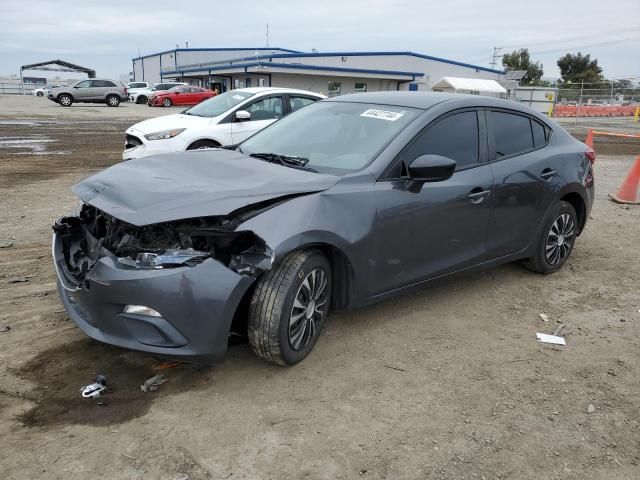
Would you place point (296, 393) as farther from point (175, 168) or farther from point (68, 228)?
point (68, 228)

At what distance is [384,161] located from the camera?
3787 mm

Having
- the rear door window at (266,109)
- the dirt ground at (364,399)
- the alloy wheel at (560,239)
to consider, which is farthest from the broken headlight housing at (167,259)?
the rear door window at (266,109)

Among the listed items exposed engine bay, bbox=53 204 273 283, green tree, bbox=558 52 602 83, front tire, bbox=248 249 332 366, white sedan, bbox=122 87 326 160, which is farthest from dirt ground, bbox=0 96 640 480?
green tree, bbox=558 52 602 83

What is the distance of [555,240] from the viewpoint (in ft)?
17.5

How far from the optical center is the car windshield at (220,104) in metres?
9.68

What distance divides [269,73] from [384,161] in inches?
1711

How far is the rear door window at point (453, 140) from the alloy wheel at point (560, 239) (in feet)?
4.61

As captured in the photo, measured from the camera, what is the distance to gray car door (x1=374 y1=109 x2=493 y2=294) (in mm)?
3752

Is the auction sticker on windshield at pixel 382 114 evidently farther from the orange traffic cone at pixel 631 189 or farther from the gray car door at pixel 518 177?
the orange traffic cone at pixel 631 189

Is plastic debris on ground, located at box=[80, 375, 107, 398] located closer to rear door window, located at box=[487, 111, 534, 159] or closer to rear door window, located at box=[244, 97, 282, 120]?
rear door window, located at box=[487, 111, 534, 159]

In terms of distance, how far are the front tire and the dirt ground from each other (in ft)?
0.67

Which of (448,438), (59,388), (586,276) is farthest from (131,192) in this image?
(586,276)

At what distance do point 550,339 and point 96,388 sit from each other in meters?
3.19

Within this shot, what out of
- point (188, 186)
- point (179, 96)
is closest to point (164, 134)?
point (188, 186)
